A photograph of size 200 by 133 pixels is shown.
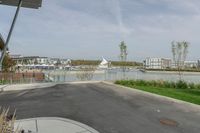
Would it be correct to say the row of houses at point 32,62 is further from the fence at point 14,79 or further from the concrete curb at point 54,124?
the concrete curb at point 54,124

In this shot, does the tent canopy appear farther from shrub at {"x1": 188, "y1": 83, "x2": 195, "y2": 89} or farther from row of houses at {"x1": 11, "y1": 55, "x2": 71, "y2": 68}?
row of houses at {"x1": 11, "y1": 55, "x2": 71, "y2": 68}

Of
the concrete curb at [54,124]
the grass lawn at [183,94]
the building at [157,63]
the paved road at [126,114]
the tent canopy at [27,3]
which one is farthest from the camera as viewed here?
the building at [157,63]

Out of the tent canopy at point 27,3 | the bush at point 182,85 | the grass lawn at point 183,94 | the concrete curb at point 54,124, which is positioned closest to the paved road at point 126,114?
the concrete curb at point 54,124

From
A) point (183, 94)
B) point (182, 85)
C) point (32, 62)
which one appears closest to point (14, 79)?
point (183, 94)

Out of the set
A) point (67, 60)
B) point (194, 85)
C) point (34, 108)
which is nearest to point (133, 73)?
point (194, 85)

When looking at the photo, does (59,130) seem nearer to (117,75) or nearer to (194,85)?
(194,85)

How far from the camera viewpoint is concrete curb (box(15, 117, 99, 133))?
6927mm

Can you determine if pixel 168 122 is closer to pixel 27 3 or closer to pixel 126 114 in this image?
pixel 126 114

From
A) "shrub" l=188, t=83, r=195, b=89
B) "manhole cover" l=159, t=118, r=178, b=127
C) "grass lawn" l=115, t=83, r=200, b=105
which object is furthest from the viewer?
"shrub" l=188, t=83, r=195, b=89

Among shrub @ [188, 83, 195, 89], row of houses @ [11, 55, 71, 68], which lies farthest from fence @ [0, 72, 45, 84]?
row of houses @ [11, 55, 71, 68]

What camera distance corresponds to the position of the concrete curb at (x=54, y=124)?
6.93 meters

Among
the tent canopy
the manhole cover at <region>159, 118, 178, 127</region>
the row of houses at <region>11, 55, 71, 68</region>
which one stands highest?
the tent canopy

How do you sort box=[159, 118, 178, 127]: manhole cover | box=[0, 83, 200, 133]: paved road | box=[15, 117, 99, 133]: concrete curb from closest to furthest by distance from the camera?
box=[15, 117, 99, 133]: concrete curb, box=[0, 83, 200, 133]: paved road, box=[159, 118, 178, 127]: manhole cover

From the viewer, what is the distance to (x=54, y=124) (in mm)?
7449
